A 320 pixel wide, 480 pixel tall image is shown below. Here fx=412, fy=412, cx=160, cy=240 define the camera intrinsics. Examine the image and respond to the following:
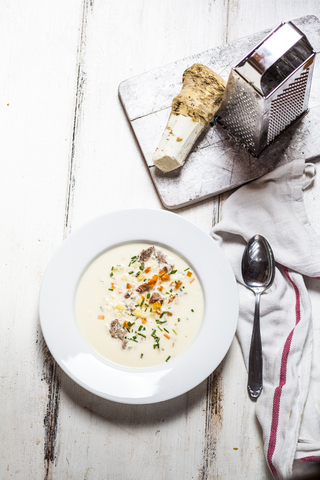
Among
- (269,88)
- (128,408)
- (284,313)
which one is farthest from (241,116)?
(128,408)

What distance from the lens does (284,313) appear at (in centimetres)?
220

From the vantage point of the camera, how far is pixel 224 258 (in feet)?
6.77

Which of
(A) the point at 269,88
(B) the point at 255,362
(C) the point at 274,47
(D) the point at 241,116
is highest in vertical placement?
(C) the point at 274,47

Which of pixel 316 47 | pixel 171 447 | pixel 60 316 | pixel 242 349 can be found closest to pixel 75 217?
pixel 60 316

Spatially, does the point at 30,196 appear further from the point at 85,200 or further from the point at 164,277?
the point at 164,277

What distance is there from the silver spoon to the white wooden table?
0.09 metres

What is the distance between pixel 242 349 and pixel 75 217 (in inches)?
45.5

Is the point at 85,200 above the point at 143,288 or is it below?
above

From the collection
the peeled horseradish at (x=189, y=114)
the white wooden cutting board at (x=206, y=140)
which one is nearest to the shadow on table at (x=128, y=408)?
the white wooden cutting board at (x=206, y=140)

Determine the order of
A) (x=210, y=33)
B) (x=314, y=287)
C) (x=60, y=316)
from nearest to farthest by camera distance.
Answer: (x=60, y=316), (x=314, y=287), (x=210, y=33)

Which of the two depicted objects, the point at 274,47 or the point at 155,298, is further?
the point at 155,298

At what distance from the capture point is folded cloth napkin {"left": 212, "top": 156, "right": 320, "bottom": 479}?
6.82 feet

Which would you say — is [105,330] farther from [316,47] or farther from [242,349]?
[316,47]

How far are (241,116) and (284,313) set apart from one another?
1.07 metres
